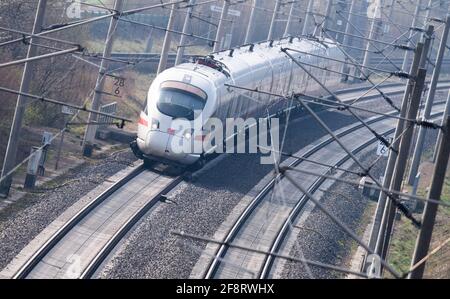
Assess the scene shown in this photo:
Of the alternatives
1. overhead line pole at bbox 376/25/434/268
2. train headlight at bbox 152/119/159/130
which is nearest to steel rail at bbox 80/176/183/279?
train headlight at bbox 152/119/159/130

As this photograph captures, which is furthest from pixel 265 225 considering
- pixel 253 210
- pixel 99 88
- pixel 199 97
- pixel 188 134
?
pixel 99 88

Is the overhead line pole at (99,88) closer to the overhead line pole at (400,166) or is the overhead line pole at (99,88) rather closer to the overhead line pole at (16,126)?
the overhead line pole at (16,126)

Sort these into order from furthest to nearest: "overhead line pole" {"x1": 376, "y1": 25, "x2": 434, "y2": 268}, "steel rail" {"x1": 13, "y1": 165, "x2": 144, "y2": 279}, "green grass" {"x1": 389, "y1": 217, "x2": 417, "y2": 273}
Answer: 1. "green grass" {"x1": 389, "y1": 217, "x2": 417, "y2": 273}
2. "steel rail" {"x1": 13, "y1": 165, "x2": 144, "y2": 279}
3. "overhead line pole" {"x1": 376, "y1": 25, "x2": 434, "y2": 268}

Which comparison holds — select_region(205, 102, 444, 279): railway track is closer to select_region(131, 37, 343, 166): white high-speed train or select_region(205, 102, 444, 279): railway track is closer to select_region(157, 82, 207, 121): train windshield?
select_region(131, 37, 343, 166): white high-speed train

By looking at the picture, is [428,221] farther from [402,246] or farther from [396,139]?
[402,246]

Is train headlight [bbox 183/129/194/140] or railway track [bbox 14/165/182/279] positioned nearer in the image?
railway track [bbox 14/165/182/279]
